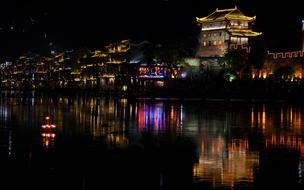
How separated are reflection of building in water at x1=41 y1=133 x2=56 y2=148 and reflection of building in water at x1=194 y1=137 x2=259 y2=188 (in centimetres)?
490

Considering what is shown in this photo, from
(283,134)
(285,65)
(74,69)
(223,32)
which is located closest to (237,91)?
(285,65)

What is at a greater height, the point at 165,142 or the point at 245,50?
A: the point at 245,50

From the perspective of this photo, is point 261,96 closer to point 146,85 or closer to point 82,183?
point 146,85

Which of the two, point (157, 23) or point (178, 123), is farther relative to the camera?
point (157, 23)

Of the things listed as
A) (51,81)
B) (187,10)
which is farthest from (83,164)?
(51,81)

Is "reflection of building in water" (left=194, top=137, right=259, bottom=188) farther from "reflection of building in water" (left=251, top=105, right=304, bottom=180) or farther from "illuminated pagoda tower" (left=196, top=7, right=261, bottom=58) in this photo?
"illuminated pagoda tower" (left=196, top=7, right=261, bottom=58)

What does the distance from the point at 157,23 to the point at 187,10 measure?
914 cm

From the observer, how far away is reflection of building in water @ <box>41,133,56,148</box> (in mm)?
18256

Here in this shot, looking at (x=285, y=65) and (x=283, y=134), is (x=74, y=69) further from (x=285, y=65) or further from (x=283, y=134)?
(x=283, y=134)

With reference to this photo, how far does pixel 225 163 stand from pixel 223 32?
214 feet

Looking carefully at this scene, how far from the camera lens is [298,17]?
302 feet

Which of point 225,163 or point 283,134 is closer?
point 225,163

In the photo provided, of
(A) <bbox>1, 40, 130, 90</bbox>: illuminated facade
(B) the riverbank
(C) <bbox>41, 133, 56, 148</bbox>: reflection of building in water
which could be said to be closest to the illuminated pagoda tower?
(B) the riverbank

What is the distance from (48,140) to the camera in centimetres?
1973
